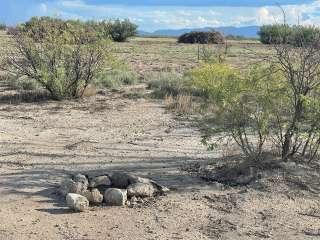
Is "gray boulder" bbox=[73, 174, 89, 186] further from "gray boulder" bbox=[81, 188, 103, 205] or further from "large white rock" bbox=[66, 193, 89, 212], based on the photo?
"large white rock" bbox=[66, 193, 89, 212]

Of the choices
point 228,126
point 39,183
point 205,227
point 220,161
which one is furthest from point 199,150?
point 205,227

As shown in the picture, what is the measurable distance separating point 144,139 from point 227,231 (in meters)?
5.09

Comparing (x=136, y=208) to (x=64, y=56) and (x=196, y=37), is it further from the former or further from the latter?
(x=196, y=37)

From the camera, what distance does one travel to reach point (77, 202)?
6695 mm

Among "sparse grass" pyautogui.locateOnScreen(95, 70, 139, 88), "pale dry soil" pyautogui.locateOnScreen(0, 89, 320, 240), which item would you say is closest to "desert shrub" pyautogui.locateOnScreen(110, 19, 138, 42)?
"sparse grass" pyautogui.locateOnScreen(95, 70, 139, 88)

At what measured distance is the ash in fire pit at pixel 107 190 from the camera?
6.83 m

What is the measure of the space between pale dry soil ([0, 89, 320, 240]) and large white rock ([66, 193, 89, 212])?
85 mm

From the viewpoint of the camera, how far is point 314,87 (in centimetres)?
817

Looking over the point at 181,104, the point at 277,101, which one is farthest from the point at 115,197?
the point at 181,104

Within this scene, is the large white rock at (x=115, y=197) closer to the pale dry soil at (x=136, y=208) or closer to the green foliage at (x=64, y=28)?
the pale dry soil at (x=136, y=208)

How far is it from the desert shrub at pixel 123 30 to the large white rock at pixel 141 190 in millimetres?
43553

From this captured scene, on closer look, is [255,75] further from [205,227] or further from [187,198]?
[205,227]

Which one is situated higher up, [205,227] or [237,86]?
[237,86]

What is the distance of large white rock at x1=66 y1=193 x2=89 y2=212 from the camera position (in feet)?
21.9
